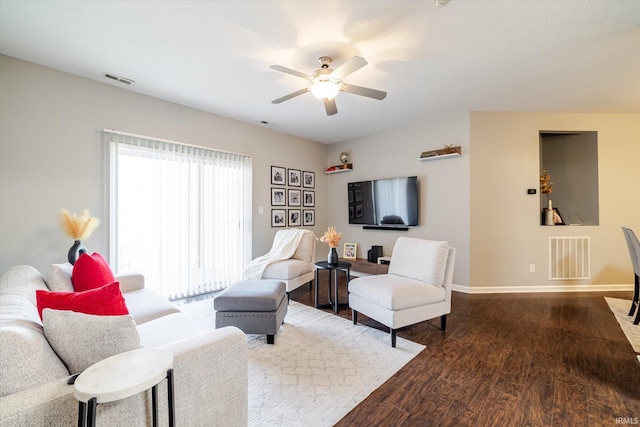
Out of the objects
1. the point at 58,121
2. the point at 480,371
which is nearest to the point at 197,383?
the point at 480,371

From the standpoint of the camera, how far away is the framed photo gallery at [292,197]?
15.5 feet

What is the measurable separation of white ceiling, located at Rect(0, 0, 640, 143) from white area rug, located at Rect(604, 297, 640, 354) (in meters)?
2.64

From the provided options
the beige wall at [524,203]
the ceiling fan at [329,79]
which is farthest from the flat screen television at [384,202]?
the ceiling fan at [329,79]

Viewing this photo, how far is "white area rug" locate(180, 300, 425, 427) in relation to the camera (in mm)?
1532

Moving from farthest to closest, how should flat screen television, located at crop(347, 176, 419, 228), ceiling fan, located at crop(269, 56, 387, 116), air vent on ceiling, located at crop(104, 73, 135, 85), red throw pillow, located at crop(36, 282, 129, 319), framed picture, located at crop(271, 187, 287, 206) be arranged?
framed picture, located at crop(271, 187, 287, 206) → flat screen television, located at crop(347, 176, 419, 228) → air vent on ceiling, located at crop(104, 73, 135, 85) → ceiling fan, located at crop(269, 56, 387, 116) → red throw pillow, located at crop(36, 282, 129, 319)

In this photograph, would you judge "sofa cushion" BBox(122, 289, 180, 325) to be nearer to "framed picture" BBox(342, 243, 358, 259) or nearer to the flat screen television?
"framed picture" BBox(342, 243, 358, 259)

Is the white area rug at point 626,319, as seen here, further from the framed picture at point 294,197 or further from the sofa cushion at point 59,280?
the framed picture at point 294,197

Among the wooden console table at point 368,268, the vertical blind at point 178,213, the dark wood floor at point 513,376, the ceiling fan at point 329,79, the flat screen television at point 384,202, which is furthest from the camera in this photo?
the flat screen television at point 384,202

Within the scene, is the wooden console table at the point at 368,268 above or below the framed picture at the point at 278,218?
below

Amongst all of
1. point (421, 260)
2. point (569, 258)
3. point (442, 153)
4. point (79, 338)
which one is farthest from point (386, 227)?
point (79, 338)

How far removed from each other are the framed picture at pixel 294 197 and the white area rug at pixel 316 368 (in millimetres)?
2639

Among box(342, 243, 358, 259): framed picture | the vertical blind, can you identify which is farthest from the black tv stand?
the vertical blind

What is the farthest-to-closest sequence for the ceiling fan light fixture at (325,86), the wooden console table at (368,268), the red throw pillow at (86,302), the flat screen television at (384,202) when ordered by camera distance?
the flat screen television at (384,202)
the wooden console table at (368,268)
the ceiling fan light fixture at (325,86)
the red throw pillow at (86,302)

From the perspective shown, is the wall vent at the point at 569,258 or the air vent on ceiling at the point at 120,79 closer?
the air vent on ceiling at the point at 120,79
